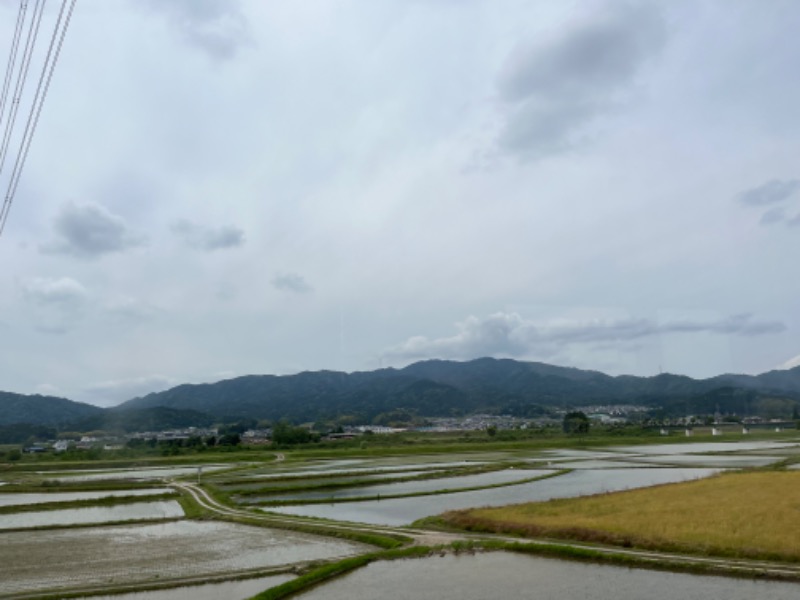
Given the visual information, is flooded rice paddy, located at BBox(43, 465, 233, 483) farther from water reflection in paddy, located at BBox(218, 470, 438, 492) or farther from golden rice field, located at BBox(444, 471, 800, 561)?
golden rice field, located at BBox(444, 471, 800, 561)

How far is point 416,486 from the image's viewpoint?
3425cm

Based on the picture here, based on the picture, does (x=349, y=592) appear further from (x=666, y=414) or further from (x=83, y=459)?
(x=666, y=414)

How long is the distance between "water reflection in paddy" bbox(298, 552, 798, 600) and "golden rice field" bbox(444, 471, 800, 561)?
7.21ft

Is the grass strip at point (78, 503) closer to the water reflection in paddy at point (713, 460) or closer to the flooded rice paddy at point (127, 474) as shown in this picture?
the flooded rice paddy at point (127, 474)

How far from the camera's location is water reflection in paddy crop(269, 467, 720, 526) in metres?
24.4

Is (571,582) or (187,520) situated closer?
(571,582)

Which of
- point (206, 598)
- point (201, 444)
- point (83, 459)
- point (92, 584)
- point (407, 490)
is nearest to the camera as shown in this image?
point (206, 598)

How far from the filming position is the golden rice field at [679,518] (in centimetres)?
1483

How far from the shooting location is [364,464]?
50781 mm

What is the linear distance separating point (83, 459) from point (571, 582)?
237ft

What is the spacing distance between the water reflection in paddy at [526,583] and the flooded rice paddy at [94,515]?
14.8 metres

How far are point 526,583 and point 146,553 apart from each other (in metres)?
11.5

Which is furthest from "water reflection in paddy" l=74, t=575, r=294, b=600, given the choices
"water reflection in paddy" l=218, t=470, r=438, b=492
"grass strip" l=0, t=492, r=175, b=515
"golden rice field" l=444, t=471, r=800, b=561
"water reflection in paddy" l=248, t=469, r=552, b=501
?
"water reflection in paddy" l=218, t=470, r=438, b=492

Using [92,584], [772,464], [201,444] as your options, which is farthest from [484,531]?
[201,444]
